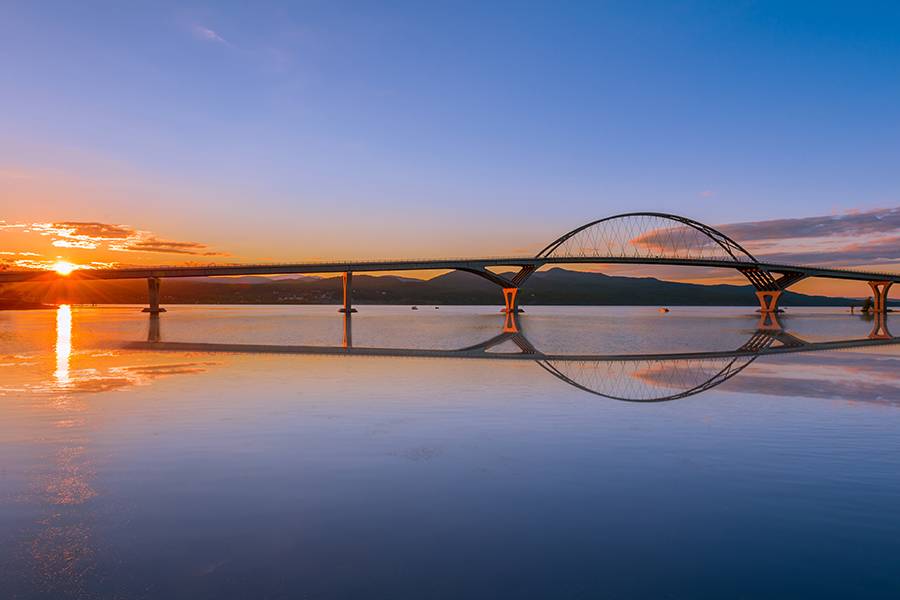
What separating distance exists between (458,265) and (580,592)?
13470 centimetres

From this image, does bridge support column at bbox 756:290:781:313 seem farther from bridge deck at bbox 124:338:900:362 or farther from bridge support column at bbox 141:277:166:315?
bridge support column at bbox 141:277:166:315

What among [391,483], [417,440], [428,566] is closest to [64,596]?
[428,566]

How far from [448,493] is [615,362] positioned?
27.2 m

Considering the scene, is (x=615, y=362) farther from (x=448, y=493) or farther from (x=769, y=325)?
(x=769, y=325)

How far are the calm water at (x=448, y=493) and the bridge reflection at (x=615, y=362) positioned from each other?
37.9 inches

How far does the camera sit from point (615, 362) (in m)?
36.2

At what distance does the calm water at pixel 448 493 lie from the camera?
740cm

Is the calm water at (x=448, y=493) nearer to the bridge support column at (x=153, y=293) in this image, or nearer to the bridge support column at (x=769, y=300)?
the bridge support column at (x=153, y=293)

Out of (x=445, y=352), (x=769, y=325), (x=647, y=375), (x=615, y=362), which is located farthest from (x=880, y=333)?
(x=647, y=375)

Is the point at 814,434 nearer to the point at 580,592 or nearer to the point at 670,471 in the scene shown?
the point at 670,471

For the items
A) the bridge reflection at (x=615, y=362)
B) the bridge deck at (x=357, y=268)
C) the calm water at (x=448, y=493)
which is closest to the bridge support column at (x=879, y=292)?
the bridge deck at (x=357, y=268)

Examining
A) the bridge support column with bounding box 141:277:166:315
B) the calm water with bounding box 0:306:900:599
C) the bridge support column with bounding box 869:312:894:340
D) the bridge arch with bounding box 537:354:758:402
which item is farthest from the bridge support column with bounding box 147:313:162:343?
the bridge support column with bounding box 869:312:894:340

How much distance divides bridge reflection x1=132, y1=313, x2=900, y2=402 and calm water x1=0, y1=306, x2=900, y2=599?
962 millimetres

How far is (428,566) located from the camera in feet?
25.2
